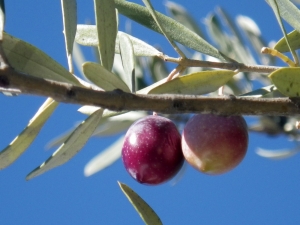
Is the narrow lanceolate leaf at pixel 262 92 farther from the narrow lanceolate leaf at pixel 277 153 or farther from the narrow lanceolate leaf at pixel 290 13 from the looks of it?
the narrow lanceolate leaf at pixel 277 153

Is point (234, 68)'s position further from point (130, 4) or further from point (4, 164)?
point (4, 164)

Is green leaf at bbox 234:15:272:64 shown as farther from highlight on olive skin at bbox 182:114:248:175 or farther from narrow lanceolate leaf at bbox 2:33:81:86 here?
narrow lanceolate leaf at bbox 2:33:81:86

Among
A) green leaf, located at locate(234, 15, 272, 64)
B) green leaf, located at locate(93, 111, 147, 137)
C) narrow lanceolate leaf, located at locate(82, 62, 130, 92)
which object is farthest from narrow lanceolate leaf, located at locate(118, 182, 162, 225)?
green leaf, located at locate(234, 15, 272, 64)

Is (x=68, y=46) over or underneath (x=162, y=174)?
over

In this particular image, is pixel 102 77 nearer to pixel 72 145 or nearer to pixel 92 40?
pixel 72 145

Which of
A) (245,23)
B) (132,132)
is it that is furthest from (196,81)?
(245,23)

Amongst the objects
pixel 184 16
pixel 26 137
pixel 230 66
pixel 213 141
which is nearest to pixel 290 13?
pixel 230 66
